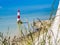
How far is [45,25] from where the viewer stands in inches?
77.5

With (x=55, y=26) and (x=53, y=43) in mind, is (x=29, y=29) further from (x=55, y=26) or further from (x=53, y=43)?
(x=55, y=26)

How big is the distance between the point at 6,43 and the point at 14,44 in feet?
1.04

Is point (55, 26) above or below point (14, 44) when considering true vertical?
above

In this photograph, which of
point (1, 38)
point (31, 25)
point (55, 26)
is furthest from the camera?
point (55, 26)

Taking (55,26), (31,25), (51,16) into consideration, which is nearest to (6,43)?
(31,25)

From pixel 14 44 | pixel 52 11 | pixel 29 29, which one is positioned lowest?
pixel 14 44

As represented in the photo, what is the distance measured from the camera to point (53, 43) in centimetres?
212

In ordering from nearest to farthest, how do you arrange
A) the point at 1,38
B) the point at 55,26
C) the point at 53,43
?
the point at 1,38 → the point at 53,43 → the point at 55,26

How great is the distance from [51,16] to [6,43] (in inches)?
17.5

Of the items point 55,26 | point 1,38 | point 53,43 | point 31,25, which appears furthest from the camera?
point 55,26

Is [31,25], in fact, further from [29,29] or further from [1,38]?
[1,38]

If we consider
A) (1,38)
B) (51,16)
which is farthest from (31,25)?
(1,38)

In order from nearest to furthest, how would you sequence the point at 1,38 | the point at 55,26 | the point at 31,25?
the point at 31,25 < the point at 1,38 < the point at 55,26

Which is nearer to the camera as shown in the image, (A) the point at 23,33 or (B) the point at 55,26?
(A) the point at 23,33
